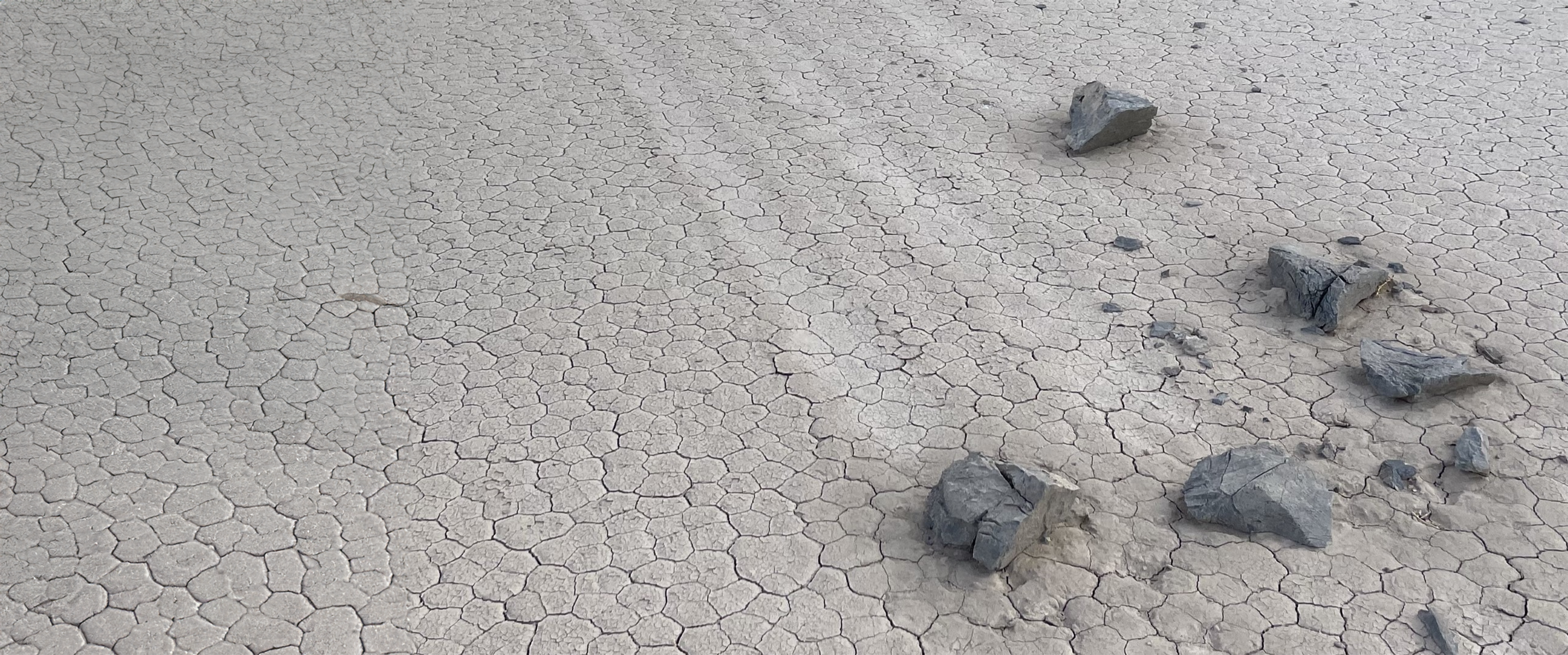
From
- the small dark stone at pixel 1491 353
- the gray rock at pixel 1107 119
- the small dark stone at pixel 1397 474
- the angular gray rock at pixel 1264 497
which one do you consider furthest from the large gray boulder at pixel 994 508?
the gray rock at pixel 1107 119

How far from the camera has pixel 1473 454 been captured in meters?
3.42

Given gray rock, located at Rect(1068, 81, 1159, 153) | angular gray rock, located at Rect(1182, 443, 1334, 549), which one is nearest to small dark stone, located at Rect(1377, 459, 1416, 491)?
angular gray rock, located at Rect(1182, 443, 1334, 549)

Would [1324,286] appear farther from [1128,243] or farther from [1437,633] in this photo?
[1437,633]

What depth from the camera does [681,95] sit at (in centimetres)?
626

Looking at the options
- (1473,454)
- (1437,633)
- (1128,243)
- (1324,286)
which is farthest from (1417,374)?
(1128,243)

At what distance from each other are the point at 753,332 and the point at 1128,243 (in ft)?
5.20

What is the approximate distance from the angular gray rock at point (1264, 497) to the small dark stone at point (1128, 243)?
4.72ft

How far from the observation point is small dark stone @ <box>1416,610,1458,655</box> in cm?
287

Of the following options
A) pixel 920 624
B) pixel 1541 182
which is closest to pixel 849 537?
pixel 920 624

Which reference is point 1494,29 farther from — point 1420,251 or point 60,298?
point 60,298

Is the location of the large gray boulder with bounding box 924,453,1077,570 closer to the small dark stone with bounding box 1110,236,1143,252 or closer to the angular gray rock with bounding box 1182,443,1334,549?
the angular gray rock with bounding box 1182,443,1334,549

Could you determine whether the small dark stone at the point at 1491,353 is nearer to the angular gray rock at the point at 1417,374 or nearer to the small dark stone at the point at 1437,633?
the angular gray rock at the point at 1417,374

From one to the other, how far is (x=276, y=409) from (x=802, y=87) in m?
3.36

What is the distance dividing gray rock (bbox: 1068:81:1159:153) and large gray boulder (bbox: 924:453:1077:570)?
256 cm
